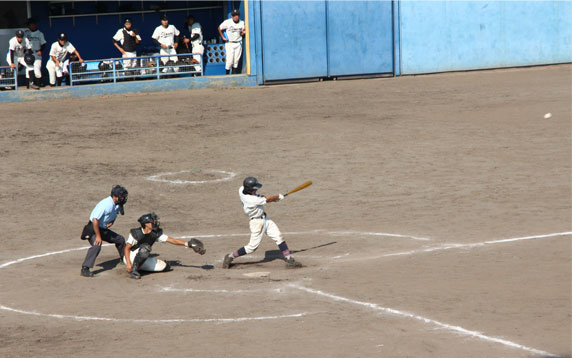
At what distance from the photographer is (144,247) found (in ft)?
43.0

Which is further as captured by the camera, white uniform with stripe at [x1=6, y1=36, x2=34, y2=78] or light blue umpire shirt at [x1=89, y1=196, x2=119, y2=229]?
white uniform with stripe at [x1=6, y1=36, x2=34, y2=78]

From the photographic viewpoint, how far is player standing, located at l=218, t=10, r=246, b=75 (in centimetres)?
2798

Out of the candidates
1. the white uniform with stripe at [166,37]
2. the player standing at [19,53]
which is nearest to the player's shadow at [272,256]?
the player standing at [19,53]

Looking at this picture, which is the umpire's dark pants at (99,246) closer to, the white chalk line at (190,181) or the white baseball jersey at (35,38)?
the white chalk line at (190,181)

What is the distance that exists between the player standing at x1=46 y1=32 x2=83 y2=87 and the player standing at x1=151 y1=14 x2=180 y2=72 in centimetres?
275

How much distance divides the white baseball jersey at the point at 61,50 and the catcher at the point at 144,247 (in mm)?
14312

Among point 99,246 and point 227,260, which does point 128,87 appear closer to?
point 99,246

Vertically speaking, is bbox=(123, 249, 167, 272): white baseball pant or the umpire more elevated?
the umpire

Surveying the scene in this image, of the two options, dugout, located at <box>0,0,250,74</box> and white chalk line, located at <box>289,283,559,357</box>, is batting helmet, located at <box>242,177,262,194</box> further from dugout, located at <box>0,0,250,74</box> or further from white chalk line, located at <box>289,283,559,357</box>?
dugout, located at <box>0,0,250,74</box>

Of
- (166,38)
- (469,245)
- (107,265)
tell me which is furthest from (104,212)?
(166,38)

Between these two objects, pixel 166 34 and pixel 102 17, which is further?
pixel 102 17

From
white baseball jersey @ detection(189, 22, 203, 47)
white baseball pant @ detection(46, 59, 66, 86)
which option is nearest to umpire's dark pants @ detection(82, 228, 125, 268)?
white baseball pant @ detection(46, 59, 66, 86)

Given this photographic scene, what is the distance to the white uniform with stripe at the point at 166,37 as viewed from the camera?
2750 centimetres

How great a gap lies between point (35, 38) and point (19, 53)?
83 centimetres
